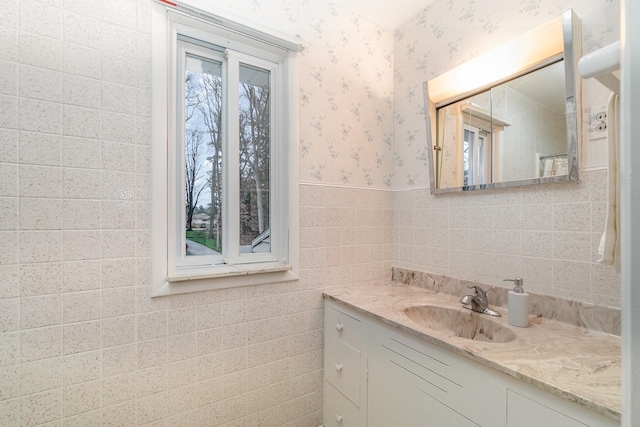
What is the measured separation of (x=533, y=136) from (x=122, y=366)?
A: 2.01m

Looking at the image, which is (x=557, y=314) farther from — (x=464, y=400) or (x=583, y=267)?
(x=464, y=400)

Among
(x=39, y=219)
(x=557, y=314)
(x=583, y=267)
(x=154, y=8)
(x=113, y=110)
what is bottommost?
(x=557, y=314)

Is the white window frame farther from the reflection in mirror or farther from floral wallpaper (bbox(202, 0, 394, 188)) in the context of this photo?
the reflection in mirror

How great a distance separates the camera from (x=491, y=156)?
1.48 metres

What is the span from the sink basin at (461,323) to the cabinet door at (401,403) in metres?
0.29

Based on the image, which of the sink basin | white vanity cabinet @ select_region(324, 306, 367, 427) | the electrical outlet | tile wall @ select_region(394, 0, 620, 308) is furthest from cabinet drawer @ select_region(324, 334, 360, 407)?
the electrical outlet

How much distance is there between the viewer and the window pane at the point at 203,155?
1.47 metres

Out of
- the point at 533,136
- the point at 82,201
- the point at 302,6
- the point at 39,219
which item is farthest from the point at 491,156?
the point at 39,219

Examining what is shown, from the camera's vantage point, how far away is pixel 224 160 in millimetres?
1553

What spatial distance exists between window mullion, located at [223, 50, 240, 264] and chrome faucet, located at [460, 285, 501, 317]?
1142 millimetres

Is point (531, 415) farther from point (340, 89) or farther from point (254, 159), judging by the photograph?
point (340, 89)

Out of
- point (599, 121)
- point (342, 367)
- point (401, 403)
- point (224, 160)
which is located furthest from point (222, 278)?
point (599, 121)

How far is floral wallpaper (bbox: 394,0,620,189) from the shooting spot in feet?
3.88

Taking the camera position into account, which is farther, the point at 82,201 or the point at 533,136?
the point at 533,136
